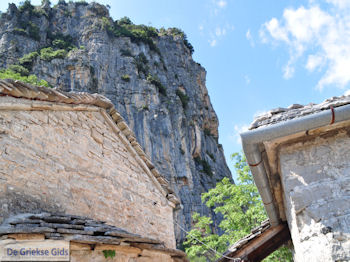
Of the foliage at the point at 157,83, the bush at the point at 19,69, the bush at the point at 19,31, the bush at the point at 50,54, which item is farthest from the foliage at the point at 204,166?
the bush at the point at 19,31

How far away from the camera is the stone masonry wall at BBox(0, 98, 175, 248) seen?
423 centimetres

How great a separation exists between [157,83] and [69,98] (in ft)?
97.3

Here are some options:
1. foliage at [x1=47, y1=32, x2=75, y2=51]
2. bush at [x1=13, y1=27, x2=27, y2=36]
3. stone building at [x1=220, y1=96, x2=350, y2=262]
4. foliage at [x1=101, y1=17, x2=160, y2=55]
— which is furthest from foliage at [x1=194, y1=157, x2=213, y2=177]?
stone building at [x1=220, y1=96, x2=350, y2=262]

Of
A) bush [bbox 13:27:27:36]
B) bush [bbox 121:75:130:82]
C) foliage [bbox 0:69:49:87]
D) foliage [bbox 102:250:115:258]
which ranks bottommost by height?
foliage [bbox 102:250:115:258]

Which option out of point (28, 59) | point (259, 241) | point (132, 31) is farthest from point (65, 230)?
point (132, 31)

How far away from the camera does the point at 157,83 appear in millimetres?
34688

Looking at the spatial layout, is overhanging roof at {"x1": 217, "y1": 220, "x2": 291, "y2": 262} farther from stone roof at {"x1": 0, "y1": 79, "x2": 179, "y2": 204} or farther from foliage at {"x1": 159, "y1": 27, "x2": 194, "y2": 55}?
foliage at {"x1": 159, "y1": 27, "x2": 194, "y2": 55}

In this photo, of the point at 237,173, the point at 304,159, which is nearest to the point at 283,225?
the point at 304,159

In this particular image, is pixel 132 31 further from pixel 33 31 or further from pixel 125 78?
pixel 33 31

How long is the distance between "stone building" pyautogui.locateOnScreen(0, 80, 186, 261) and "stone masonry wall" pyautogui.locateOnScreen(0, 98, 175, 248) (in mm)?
14

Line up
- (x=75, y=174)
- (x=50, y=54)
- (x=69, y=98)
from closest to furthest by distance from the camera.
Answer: (x=75, y=174)
(x=69, y=98)
(x=50, y=54)

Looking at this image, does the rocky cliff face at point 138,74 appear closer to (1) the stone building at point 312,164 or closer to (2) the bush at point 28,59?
(2) the bush at point 28,59

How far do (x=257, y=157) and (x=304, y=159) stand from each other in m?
0.45

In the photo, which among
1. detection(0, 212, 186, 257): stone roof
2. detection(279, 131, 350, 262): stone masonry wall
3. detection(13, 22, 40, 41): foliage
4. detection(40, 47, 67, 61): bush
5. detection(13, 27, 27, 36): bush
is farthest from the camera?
detection(13, 22, 40, 41): foliage
